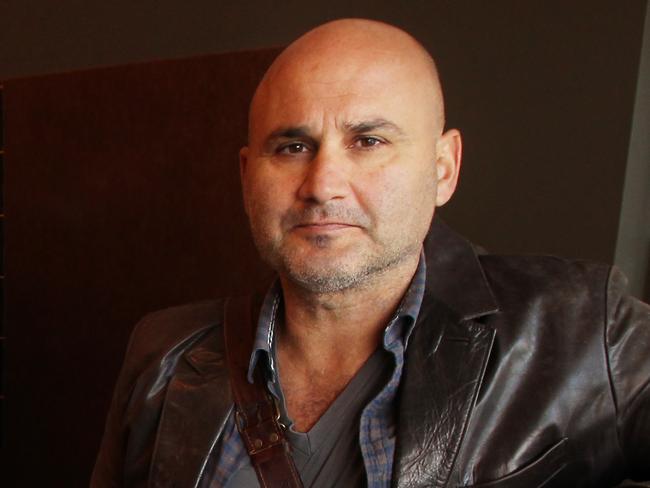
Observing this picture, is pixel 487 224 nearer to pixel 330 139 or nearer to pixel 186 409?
pixel 330 139

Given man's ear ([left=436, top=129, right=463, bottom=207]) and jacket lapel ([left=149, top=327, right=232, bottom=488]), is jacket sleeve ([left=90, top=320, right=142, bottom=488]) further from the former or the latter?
man's ear ([left=436, top=129, right=463, bottom=207])

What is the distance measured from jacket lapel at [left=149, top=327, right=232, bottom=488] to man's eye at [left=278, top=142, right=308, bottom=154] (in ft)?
1.27

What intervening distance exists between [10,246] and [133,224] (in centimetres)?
74

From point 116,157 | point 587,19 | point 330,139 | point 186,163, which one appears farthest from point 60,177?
point 587,19

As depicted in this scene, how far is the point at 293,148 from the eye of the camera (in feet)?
3.04

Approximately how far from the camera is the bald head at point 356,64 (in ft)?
2.93

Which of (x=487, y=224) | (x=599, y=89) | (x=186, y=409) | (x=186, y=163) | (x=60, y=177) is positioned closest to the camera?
(x=186, y=409)

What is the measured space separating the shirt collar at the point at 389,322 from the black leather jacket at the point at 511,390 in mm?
18

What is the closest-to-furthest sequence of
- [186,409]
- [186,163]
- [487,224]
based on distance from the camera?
1. [186,409]
2. [487,224]
3. [186,163]

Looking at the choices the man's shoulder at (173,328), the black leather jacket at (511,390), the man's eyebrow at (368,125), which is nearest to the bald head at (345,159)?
the man's eyebrow at (368,125)

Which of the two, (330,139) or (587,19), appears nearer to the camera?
(330,139)

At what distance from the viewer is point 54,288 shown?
2.35 metres

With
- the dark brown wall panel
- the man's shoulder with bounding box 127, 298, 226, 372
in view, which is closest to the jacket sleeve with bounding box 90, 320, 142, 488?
the man's shoulder with bounding box 127, 298, 226, 372

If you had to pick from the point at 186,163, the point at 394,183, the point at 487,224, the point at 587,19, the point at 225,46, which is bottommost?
the point at 487,224
